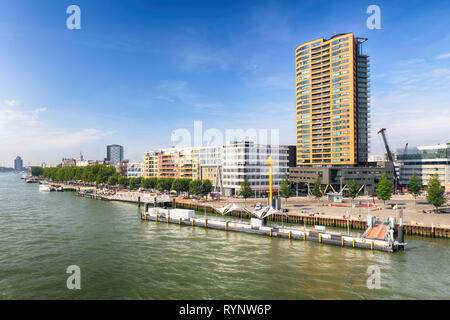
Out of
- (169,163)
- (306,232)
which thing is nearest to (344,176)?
(306,232)

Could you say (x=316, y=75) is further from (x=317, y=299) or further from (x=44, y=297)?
(x=44, y=297)

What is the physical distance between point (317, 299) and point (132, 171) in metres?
186

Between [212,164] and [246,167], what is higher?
[212,164]

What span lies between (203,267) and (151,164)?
135104 mm

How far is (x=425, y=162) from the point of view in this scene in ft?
424

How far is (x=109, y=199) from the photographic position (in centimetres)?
10688

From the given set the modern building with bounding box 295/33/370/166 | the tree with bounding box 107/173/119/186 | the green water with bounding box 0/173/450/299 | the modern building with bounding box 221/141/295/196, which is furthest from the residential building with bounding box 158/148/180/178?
the green water with bounding box 0/173/450/299

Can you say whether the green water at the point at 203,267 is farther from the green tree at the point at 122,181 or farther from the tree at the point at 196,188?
the green tree at the point at 122,181

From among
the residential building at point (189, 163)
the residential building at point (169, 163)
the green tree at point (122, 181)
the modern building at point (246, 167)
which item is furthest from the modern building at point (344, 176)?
the green tree at point (122, 181)

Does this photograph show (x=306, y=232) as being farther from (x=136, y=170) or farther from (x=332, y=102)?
(x=136, y=170)

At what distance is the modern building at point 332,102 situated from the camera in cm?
11525

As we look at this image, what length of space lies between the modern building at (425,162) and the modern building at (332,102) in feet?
96.8

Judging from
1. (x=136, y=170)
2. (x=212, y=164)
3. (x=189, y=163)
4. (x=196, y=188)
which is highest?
(x=189, y=163)
